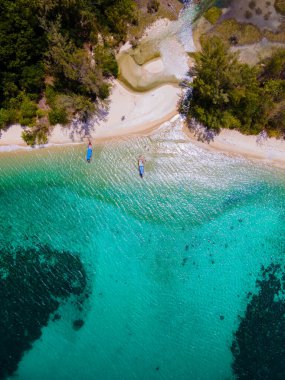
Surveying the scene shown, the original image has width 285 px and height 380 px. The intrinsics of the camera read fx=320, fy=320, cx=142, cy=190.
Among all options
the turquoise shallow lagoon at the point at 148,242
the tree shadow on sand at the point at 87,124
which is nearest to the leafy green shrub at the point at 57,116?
the tree shadow on sand at the point at 87,124

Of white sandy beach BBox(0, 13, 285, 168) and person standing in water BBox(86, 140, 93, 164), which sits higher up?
white sandy beach BBox(0, 13, 285, 168)

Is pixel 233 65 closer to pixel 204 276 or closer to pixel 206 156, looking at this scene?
pixel 206 156

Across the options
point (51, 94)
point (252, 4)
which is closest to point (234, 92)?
point (252, 4)

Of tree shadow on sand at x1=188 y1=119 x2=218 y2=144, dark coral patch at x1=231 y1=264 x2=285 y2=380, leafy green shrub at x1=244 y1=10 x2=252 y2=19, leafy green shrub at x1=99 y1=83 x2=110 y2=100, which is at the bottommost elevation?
dark coral patch at x1=231 y1=264 x2=285 y2=380

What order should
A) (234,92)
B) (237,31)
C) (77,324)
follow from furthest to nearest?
(237,31), (77,324), (234,92)

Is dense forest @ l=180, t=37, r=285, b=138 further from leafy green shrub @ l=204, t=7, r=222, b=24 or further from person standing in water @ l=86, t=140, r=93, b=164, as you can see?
person standing in water @ l=86, t=140, r=93, b=164

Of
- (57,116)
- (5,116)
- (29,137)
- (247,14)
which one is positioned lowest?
(29,137)

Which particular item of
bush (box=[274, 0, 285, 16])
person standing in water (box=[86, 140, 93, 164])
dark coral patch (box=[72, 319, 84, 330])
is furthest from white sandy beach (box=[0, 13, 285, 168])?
dark coral patch (box=[72, 319, 84, 330])

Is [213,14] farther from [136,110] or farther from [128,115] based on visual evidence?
[128,115]
